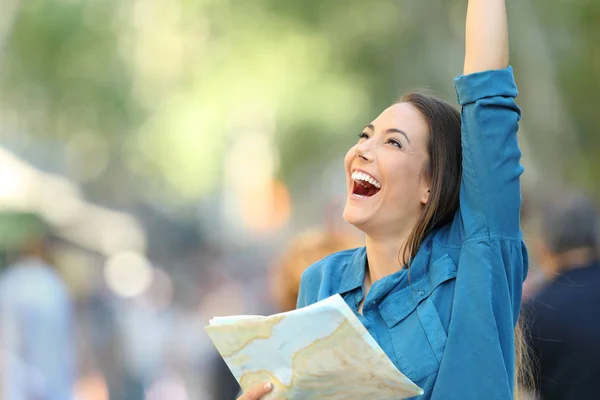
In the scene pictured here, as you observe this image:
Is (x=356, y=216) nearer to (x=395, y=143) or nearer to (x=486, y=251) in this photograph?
(x=395, y=143)

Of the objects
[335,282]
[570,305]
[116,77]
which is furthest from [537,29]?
[335,282]

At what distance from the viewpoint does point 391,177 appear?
301cm

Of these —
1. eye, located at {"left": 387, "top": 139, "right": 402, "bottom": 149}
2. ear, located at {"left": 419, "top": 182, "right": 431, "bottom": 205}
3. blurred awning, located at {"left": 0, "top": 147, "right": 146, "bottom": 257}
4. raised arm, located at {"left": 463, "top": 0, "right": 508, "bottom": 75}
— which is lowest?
ear, located at {"left": 419, "top": 182, "right": 431, "bottom": 205}

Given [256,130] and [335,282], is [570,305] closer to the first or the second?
[335,282]

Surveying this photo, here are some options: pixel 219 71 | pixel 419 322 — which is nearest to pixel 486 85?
pixel 419 322

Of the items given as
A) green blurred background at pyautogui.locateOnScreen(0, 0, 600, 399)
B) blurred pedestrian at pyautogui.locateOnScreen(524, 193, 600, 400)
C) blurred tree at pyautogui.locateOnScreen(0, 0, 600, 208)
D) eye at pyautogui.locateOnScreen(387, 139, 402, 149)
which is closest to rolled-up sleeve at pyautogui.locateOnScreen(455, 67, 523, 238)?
eye at pyautogui.locateOnScreen(387, 139, 402, 149)

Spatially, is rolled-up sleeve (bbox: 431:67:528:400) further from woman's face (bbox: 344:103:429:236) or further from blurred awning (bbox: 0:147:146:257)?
blurred awning (bbox: 0:147:146:257)

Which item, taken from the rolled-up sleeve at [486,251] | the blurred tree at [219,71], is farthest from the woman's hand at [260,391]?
the blurred tree at [219,71]

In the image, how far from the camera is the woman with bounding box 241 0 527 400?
273cm

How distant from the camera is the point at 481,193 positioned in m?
2.78

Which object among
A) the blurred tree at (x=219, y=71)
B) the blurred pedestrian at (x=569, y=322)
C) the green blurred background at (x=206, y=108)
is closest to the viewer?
the blurred pedestrian at (x=569, y=322)

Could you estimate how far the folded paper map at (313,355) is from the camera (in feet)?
8.46

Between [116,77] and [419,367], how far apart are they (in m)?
17.5

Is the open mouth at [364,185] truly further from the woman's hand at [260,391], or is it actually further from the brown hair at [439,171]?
the woman's hand at [260,391]
